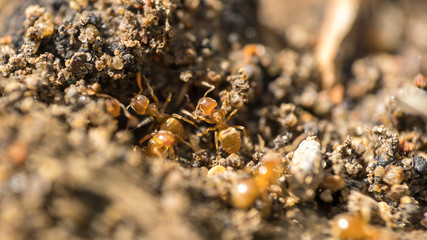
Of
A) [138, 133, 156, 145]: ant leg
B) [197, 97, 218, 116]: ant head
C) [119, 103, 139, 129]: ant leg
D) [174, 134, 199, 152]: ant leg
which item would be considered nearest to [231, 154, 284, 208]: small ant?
[174, 134, 199, 152]: ant leg

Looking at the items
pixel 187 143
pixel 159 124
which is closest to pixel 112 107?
pixel 159 124

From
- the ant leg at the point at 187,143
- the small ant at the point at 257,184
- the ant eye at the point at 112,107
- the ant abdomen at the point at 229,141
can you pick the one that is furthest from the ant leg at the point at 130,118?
the small ant at the point at 257,184

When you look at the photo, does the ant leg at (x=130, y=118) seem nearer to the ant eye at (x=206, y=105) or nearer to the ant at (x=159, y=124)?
the ant at (x=159, y=124)

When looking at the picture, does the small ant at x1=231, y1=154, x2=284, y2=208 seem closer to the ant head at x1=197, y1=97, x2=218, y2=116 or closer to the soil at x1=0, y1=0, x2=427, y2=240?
the soil at x1=0, y1=0, x2=427, y2=240

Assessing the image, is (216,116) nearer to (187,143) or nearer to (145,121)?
(187,143)

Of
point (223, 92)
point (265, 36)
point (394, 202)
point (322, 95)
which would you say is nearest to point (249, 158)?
point (223, 92)

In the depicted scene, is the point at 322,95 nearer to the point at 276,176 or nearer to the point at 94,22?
the point at 276,176
